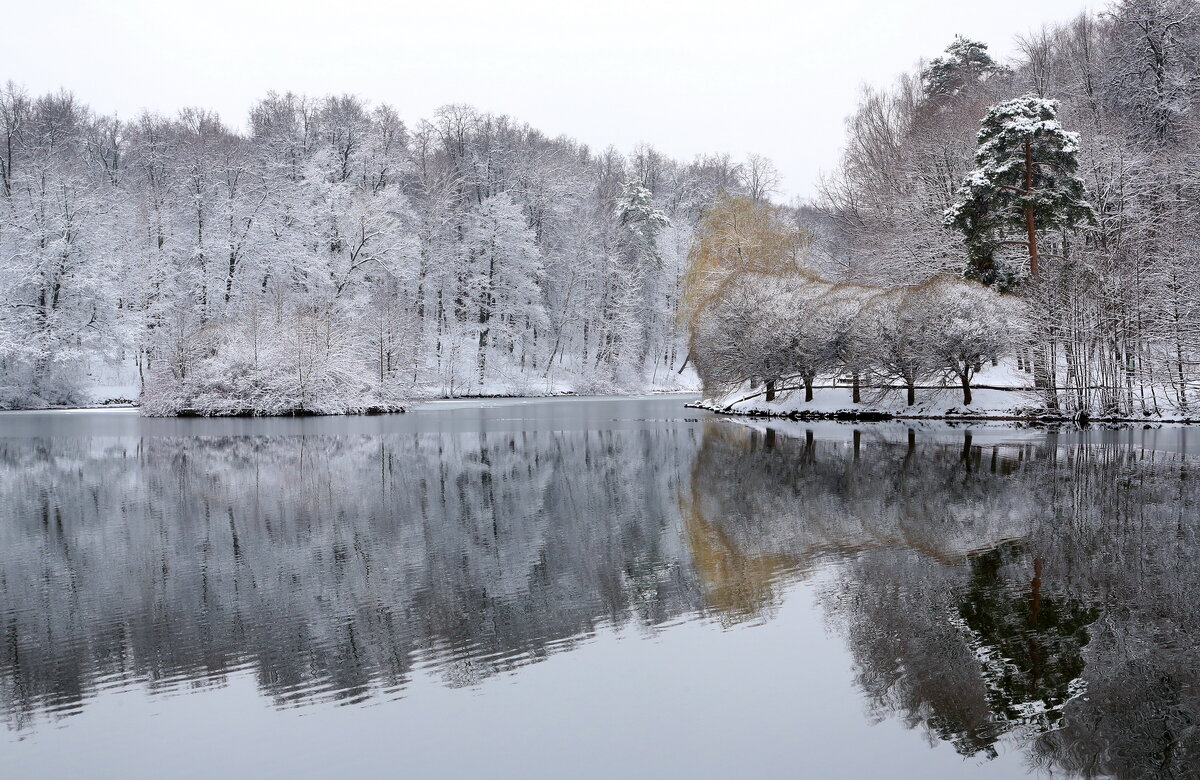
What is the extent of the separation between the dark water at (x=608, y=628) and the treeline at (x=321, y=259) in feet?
96.2

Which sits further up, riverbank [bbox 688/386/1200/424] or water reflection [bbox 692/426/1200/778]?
riverbank [bbox 688/386/1200/424]

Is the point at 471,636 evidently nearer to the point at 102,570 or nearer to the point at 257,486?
the point at 102,570

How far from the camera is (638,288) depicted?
6438 cm

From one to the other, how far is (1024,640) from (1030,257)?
30474 millimetres

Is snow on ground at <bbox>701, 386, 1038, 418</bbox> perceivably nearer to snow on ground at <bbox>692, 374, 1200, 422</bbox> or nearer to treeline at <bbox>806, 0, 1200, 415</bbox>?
snow on ground at <bbox>692, 374, 1200, 422</bbox>

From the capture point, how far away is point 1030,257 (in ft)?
112

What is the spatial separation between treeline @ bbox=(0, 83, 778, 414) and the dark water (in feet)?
96.2

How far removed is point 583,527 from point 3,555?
22.0 feet

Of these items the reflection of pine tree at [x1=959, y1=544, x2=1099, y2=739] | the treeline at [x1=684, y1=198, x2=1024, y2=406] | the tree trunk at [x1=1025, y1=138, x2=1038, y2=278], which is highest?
the tree trunk at [x1=1025, y1=138, x2=1038, y2=278]

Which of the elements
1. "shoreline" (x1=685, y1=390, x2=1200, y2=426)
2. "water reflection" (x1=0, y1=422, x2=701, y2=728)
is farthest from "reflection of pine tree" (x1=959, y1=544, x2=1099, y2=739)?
"shoreline" (x1=685, y1=390, x2=1200, y2=426)

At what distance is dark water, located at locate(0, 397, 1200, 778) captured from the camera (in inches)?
210

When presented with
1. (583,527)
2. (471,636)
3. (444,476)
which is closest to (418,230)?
(444,476)

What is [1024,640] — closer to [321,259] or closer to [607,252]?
[321,259]

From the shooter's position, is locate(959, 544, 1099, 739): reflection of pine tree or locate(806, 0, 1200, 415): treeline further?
locate(806, 0, 1200, 415): treeline
